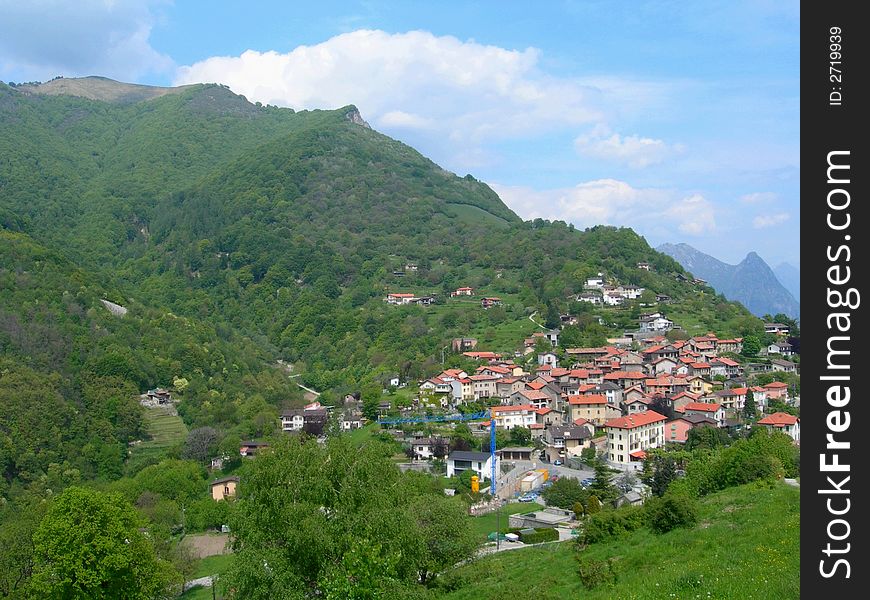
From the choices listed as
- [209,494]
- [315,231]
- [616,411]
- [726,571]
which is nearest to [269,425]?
[209,494]

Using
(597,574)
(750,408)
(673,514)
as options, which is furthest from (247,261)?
(597,574)

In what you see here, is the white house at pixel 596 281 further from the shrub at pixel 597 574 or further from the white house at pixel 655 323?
the shrub at pixel 597 574

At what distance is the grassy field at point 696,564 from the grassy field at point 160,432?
37214mm

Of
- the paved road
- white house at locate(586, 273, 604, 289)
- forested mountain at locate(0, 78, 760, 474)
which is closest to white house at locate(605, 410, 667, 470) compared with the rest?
the paved road

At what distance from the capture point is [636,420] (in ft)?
A: 144

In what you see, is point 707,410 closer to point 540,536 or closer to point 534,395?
point 534,395

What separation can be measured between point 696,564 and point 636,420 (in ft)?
109

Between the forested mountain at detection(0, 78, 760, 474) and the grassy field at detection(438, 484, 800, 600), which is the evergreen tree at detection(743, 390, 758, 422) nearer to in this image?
the forested mountain at detection(0, 78, 760, 474)

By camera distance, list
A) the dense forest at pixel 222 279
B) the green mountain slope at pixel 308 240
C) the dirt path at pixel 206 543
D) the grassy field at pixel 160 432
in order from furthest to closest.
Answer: the green mountain slope at pixel 308 240
the grassy field at pixel 160 432
the dense forest at pixel 222 279
the dirt path at pixel 206 543

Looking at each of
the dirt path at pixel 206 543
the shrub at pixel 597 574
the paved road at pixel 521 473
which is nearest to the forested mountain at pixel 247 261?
the dirt path at pixel 206 543

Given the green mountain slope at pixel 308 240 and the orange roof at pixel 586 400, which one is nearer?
the orange roof at pixel 586 400

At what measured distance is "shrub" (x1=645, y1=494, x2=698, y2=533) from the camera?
15852mm

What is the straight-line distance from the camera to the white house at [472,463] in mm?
39750
